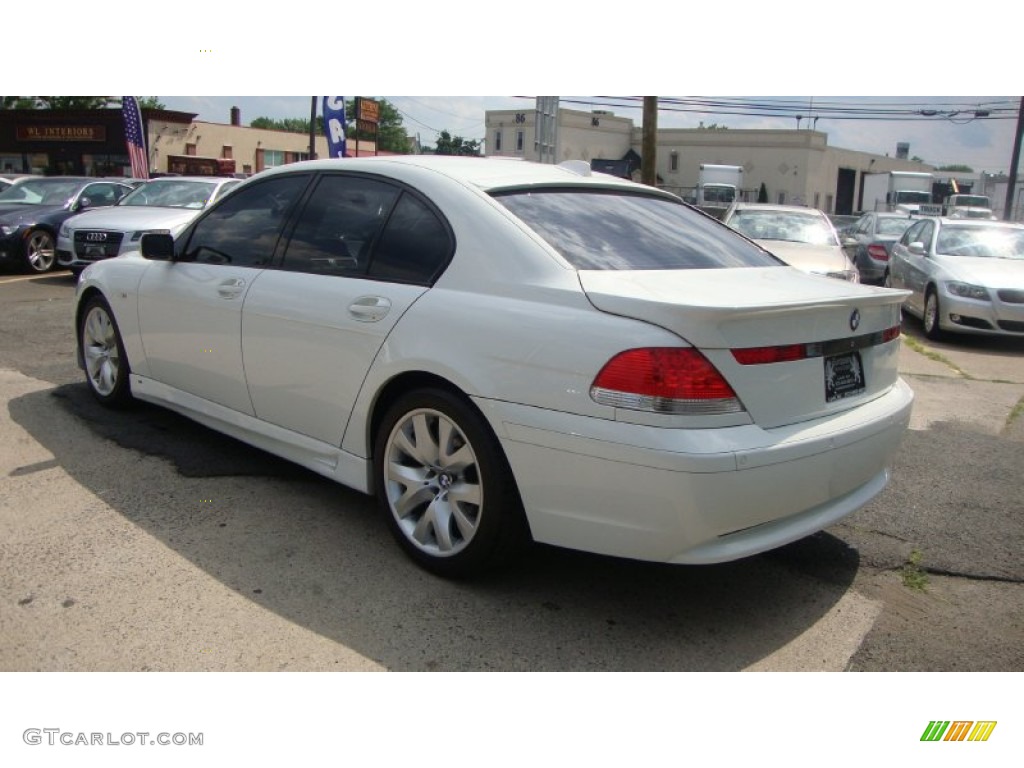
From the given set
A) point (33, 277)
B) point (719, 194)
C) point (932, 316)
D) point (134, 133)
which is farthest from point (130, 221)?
point (719, 194)

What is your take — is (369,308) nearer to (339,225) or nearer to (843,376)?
(339,225)

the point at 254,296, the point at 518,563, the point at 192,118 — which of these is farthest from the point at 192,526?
the point at 192,118

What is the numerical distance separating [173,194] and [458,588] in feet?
35.7

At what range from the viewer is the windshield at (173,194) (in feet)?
39.8

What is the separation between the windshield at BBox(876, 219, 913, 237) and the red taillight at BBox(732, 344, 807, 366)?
47.3 feet

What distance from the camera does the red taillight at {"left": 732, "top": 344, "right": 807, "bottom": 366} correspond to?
2.74 m

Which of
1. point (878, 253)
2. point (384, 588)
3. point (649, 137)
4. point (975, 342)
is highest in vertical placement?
point (649, 137)

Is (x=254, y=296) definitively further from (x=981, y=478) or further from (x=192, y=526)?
(x=981, y=478)

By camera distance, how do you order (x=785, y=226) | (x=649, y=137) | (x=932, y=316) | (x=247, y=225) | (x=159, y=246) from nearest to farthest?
(x=247, y=225) → (x=159, y=246) → (x=932, y=316) → (x=785, y=226) → (x=649, y=137)

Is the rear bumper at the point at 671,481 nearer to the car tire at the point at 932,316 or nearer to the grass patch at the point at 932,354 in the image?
the grass patch at the point at 932,354

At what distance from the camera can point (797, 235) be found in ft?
34.3

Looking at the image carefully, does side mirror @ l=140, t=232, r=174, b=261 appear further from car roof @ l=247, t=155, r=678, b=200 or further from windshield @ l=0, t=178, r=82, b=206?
windshield @ l=0, t=178, r=82, b=206

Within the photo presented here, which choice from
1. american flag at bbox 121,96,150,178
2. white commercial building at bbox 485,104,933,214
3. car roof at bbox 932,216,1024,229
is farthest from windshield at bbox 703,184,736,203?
car roof at bbox 932,216,1024,229

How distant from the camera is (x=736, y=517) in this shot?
269 centimetres
